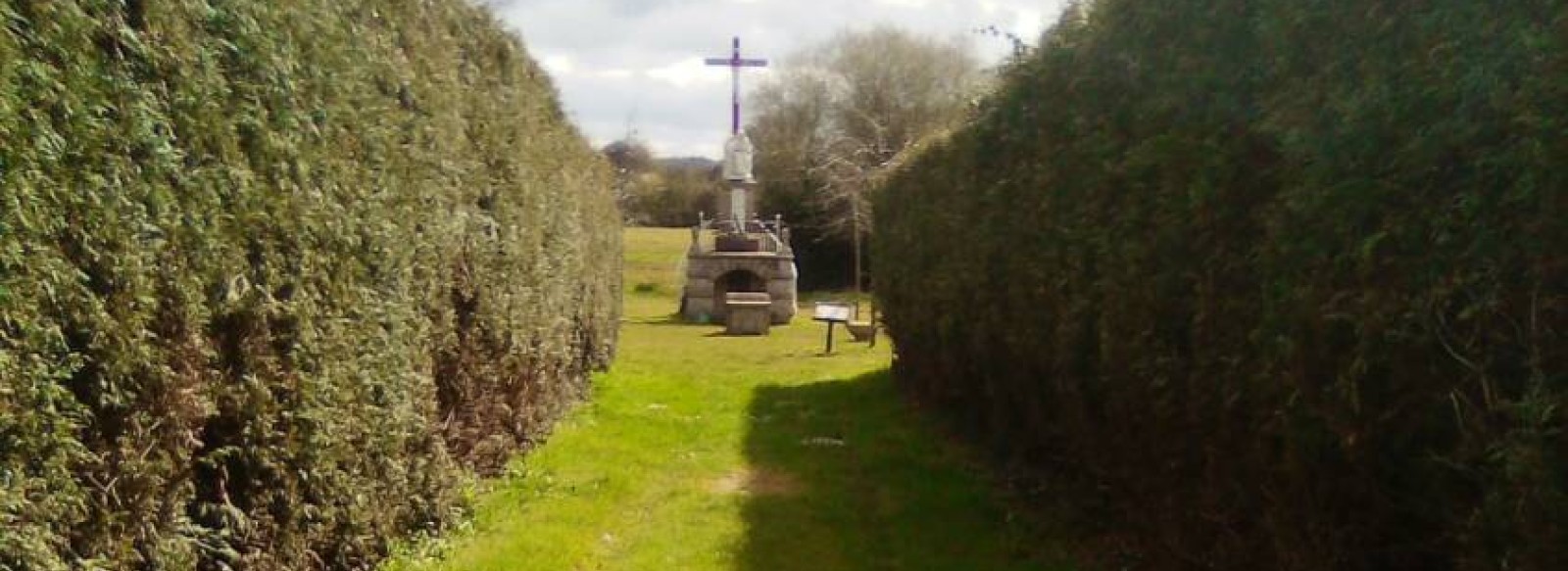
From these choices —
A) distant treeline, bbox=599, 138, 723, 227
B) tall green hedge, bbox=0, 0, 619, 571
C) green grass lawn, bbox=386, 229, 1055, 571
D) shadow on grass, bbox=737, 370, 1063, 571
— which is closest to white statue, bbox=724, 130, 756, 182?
distant treeline, bbox=599, 138, 723, 227

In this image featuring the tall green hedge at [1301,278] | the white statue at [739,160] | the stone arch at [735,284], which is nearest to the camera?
the tall green hedge at [1301,278]

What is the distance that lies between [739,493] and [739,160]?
25639 millimetres

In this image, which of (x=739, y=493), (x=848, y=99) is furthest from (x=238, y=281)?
(x=848, y=99)

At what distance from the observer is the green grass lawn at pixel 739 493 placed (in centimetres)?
639

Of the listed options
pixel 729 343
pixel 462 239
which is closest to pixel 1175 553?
pixel 462 239

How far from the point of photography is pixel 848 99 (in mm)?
44812

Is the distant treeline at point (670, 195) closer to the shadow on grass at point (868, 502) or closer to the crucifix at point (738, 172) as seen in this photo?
the crucifix at point (738, 172)

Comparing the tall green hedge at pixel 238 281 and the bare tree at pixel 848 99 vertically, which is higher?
the bare tree at pixel 848 99

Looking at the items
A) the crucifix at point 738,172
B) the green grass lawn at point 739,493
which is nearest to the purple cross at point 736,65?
the crucifix at point 738,172

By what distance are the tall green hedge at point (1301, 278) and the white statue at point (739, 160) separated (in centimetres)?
2588

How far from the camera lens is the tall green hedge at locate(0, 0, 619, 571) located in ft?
9.53

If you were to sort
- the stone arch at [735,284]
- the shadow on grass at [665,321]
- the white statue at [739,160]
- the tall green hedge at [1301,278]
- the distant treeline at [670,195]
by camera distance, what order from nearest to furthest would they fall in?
1. the tall green hedge at [1301,278]
2. the shadow on grass at [665,321]
3. the stone arch at [735,284]
4. the white statue at [739,160]
5. the distant treeline at [670,195]

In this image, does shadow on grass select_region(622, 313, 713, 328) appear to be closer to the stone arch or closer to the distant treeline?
the stone arch

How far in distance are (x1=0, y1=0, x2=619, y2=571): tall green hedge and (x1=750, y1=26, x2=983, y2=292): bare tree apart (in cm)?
3307
